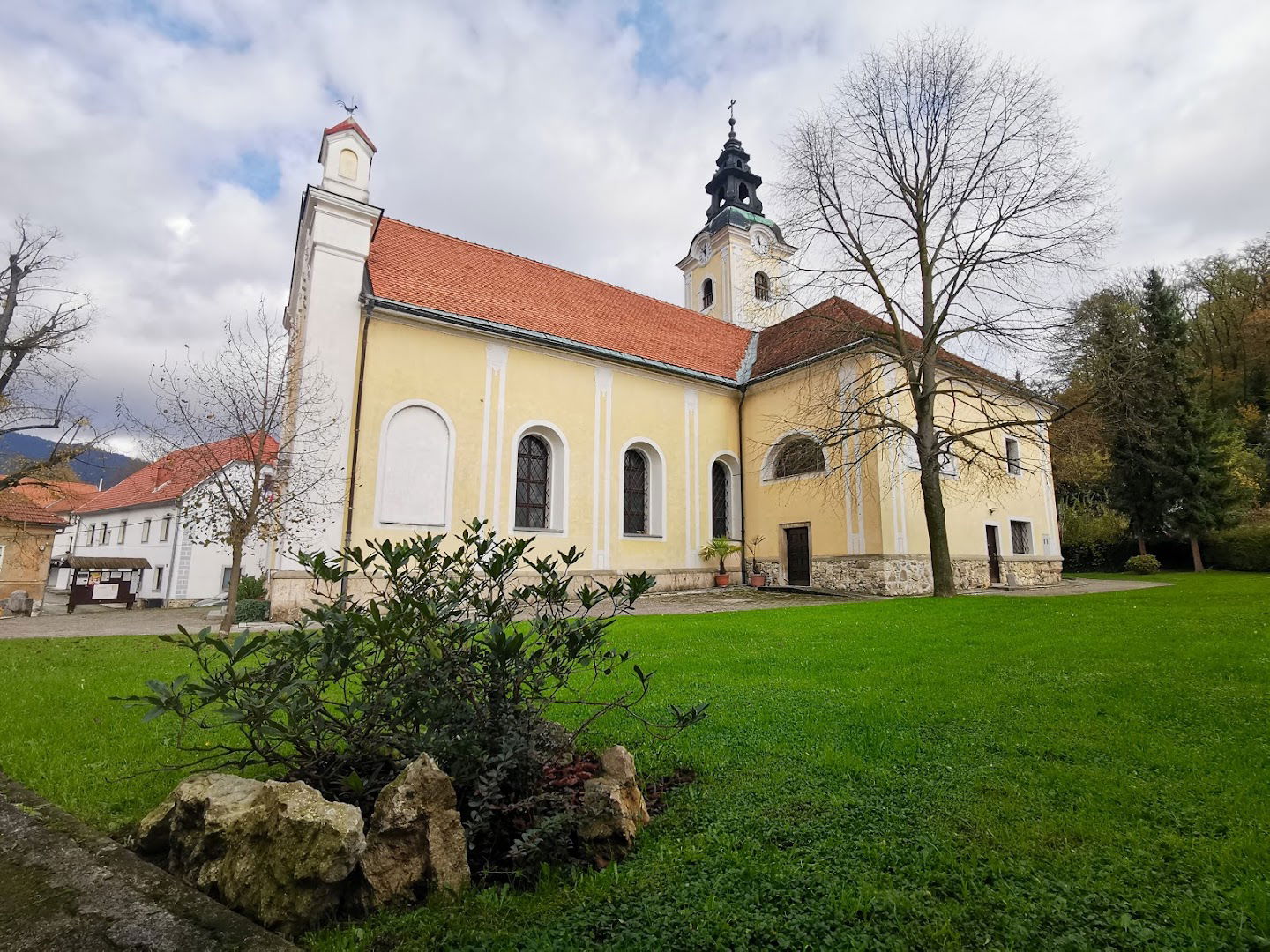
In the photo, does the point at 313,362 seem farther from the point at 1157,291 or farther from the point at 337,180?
the point at 1157,291

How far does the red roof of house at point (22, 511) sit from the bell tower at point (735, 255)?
24.6 meters

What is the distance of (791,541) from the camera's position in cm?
1805

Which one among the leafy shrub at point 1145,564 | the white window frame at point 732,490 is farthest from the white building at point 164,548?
the leafy shrub at point 1145,564

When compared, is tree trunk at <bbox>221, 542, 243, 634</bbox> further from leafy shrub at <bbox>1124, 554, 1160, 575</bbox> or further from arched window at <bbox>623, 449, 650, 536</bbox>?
leafy shrub at <bbox>1124, 554, 1160, 575</bbox>

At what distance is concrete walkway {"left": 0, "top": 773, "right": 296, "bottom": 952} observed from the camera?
69.9 inches

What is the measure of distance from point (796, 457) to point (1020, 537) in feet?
28.3

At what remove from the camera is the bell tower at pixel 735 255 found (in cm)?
2564

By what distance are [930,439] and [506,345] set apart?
10079 millimetres

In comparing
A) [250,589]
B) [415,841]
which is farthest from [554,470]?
[415,841]

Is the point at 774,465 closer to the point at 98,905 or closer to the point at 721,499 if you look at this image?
the point at 721,499

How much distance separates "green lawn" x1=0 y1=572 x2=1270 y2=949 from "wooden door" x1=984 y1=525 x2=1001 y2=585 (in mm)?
14269

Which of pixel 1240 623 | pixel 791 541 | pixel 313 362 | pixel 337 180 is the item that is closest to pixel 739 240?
pixel 791 541

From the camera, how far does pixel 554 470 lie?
52.8 ft

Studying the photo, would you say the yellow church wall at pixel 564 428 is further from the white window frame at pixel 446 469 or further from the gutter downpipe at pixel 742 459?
the gutter downpipe at pixel 742 459
